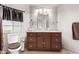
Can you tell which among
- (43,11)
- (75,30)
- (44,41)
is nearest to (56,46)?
(44,41)

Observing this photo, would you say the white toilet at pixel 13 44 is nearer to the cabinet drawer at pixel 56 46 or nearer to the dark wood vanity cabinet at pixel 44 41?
the dark wood vanity cabinet at pixel 44 41

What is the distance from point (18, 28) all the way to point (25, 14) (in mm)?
191

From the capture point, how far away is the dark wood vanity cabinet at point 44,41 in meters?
1.30

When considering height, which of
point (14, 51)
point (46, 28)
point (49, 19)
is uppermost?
point (49, 19)

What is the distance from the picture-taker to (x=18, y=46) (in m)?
1.27

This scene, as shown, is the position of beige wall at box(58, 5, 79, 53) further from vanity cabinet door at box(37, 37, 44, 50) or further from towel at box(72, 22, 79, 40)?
vanity cabinet door at box(37, 37, 44, 50)

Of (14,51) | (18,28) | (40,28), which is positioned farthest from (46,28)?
(14,51)

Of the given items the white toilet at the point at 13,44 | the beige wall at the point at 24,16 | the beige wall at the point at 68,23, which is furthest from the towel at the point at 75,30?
the white toilet at the point at 13,44

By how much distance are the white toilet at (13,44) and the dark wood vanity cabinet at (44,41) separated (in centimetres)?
12

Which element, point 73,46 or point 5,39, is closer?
point 5,39

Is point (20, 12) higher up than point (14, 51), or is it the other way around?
point (20, 12)

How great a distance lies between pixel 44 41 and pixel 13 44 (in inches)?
14.8

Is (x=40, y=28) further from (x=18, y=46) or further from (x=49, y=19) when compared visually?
(x=18, y=46)

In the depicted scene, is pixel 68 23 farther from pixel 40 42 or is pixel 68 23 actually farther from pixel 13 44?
pixel 13 44
